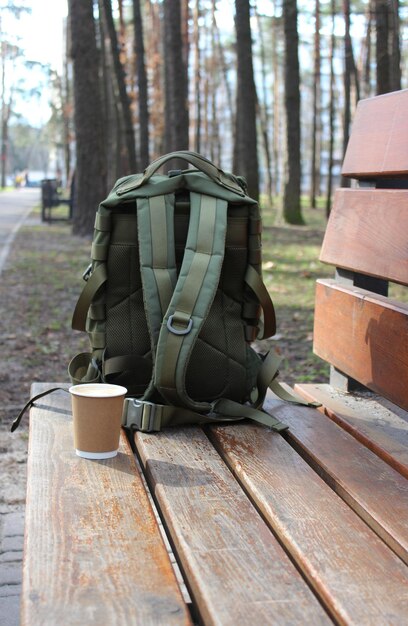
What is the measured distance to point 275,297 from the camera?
29.3ft

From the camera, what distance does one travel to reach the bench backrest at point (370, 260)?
8.19ft

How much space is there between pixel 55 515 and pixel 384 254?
1.32 metres

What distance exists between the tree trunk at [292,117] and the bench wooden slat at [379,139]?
14.2 m

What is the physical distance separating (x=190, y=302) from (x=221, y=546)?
0.85 meters

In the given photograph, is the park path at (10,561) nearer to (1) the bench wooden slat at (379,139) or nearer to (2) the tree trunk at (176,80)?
(1) the bench wooden slat at (379,139)

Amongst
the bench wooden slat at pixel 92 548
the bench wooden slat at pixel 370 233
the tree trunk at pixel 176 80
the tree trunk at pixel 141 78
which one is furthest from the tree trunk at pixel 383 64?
the bench wooden slat at pixel 92 548

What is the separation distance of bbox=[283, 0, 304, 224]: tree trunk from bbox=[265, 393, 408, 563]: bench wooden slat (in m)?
14.9

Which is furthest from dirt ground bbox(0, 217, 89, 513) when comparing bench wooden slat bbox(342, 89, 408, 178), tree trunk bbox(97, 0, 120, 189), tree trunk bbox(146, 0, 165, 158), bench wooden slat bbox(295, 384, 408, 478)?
tree trunk bbox(146, 0, 165, 158)

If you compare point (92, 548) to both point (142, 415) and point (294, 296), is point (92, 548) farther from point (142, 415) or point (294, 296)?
Answer: point (294, 296)

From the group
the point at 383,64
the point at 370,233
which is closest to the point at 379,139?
the point at 370,233

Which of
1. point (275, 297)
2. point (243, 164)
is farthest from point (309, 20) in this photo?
point (275, 297)

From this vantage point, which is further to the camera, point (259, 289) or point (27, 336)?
point (27, 336)

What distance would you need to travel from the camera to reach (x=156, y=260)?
94.3 inches

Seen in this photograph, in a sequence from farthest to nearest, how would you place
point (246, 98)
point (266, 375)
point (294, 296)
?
point (246, 98) → point (294, 296) → point (266, 375)
